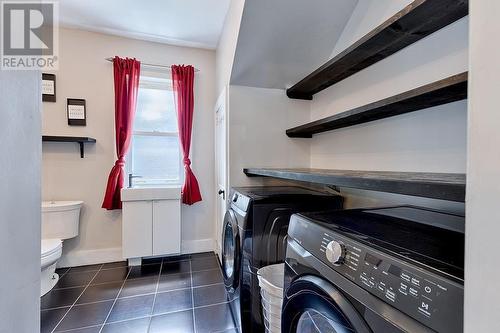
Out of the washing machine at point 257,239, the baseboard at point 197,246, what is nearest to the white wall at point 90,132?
the baseboard at point 197,246

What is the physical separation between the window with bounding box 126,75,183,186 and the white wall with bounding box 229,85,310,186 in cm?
116

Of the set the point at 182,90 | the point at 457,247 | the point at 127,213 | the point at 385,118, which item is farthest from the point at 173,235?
the point at 457,247

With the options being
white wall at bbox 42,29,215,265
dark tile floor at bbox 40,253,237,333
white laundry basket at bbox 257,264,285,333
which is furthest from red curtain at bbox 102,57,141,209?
white laundry basket at bbox 257,264,285,333

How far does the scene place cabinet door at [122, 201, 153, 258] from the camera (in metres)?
2.46

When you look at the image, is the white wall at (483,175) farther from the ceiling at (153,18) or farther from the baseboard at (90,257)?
the baseboard at (90,257)

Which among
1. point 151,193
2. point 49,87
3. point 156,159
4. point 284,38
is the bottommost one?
point 151,193

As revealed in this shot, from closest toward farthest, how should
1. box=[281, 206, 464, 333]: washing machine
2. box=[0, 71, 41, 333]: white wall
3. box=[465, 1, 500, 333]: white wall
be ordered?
1. box=[465, 1, 500, 333]: white wall
2. box=[281, 206, 464, 333]: washing machine
3. box=[0, 71, 41, 333]: white wall

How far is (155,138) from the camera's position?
2857 mm

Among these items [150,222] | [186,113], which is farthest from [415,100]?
[150,222]

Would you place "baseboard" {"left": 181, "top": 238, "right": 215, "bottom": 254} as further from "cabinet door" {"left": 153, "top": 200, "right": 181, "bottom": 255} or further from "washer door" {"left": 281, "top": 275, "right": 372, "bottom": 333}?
"washer door" {"left": 281, "top": 275, "right": 372, "bottom": 333}

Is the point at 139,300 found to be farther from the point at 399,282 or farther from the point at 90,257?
the point at 399,282

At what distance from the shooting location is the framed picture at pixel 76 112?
249cm

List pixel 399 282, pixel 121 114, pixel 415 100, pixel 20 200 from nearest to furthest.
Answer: pixel 399 282 → pixel 20 200 → pixel 415 100 → pixel 121 114

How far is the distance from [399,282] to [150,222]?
8.19 feet
